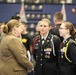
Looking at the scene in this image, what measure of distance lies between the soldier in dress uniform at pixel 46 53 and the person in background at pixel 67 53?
0.18m

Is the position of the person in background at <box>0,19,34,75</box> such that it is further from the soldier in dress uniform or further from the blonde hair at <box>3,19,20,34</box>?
the soldier in dress uniform

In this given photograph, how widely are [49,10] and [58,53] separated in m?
6.25

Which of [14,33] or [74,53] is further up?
[14,33]

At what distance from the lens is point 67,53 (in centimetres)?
425

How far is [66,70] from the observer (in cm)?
425

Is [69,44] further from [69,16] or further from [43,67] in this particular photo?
[69,16]

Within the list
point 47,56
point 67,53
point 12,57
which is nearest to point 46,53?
point 47,56

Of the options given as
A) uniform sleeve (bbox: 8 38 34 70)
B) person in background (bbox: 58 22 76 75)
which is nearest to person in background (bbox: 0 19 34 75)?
uniform sleeve (bbox: 8 38 34 70)

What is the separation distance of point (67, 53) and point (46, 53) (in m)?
0.40

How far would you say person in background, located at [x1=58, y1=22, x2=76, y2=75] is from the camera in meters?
4.18

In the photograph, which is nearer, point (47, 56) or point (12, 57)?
point (12, 57)

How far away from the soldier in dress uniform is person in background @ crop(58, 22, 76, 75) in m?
0.18

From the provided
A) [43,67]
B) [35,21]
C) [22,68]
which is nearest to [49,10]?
[35,21]

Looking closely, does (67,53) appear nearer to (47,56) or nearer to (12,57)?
(47,56)
